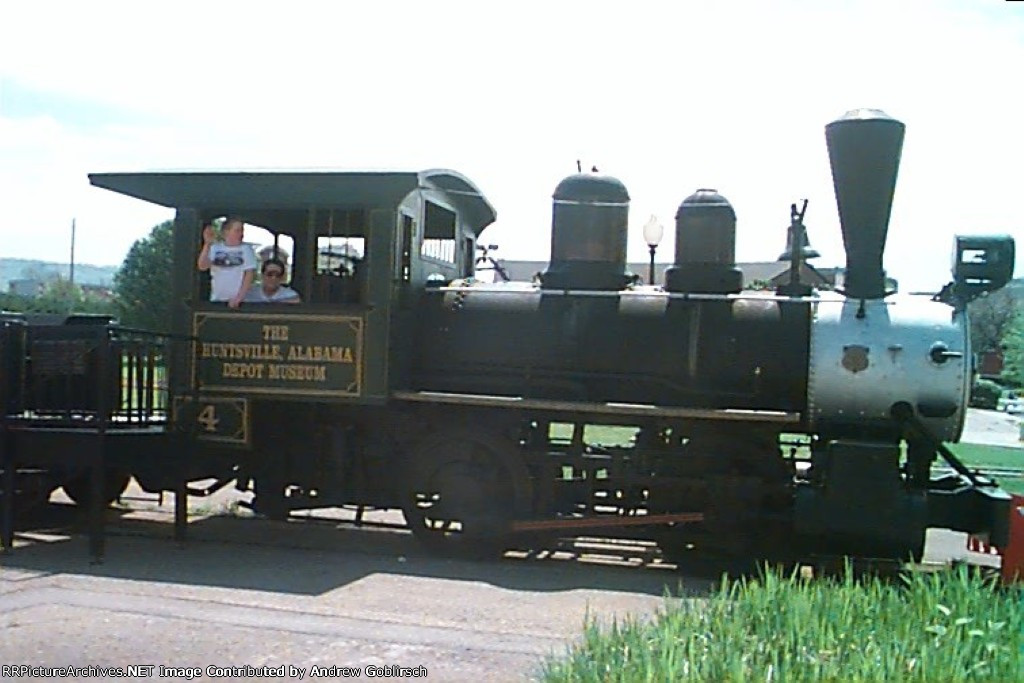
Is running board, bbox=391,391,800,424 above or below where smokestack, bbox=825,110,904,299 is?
below

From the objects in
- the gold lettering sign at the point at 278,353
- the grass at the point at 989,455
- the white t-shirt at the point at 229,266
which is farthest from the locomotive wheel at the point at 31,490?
the grass at the point at 989,455

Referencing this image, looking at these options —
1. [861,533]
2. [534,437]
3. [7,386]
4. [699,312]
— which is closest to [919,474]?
[861,533]

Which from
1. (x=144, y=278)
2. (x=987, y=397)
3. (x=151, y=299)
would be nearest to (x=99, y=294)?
(x=144, y=278)

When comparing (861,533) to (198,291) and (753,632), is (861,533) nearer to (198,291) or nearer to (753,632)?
(753,632)

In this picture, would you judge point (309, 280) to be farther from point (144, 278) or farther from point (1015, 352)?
point (144, 278)

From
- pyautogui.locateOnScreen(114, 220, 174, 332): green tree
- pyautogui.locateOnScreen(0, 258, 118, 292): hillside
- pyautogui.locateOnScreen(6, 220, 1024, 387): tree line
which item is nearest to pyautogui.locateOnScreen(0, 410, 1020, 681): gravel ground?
pyautogui.locateOnScreen(6, 220, 1024, 387): tree line

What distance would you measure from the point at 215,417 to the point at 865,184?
5.58 m

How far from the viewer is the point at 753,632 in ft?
16.7

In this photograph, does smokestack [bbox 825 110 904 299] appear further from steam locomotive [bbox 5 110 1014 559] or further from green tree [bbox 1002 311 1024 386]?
green tree [bbox 1002 311 1024 386]

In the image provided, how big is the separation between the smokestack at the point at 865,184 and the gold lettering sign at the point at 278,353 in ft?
12.9

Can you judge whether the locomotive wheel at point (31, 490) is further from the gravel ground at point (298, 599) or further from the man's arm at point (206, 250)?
the man's arm at point (206, 250)

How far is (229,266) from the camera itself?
9.79m

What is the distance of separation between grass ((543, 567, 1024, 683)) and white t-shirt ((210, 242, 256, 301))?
211 inches

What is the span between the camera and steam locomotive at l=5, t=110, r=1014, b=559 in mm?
8711
